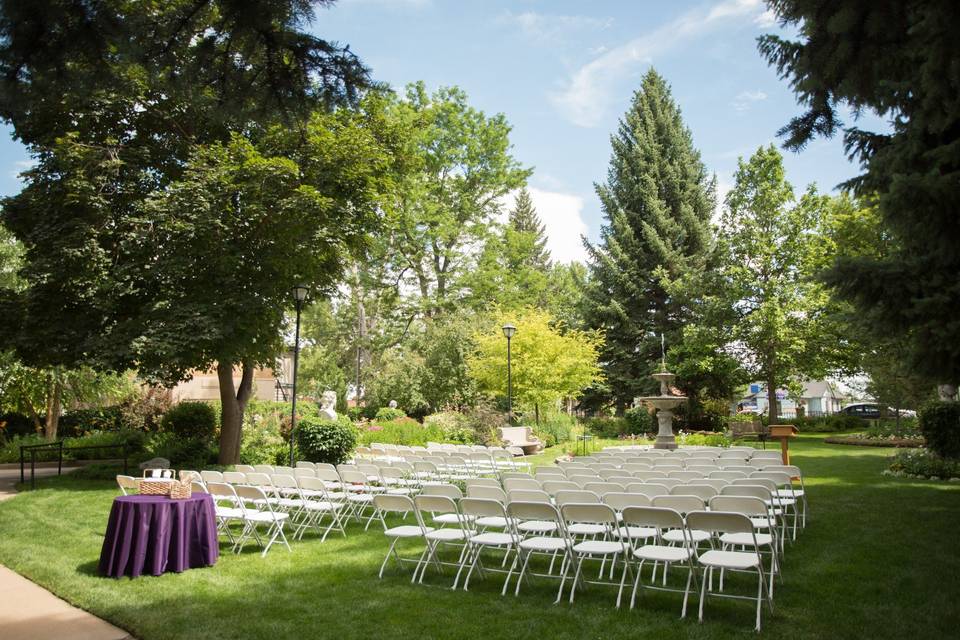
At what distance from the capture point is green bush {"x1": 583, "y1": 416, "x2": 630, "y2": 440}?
86.4ft

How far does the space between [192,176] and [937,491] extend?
1509 cm

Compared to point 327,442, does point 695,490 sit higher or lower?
higher

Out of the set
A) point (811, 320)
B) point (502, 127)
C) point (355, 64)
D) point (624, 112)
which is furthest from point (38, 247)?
point (624, 112)

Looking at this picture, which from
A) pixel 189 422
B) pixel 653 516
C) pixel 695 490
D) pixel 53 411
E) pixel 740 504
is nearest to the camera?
pixel 653 516

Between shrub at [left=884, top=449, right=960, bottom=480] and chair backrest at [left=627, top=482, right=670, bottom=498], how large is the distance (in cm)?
931

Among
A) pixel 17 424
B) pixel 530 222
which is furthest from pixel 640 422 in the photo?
pixel 530 222

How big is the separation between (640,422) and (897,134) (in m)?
21.4

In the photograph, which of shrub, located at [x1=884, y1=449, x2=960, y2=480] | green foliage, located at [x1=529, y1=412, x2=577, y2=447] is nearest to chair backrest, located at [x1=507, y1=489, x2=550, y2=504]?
shrub, located at [x1=884, y1=449, x2=960, y2=480]

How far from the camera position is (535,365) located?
79.1 ft

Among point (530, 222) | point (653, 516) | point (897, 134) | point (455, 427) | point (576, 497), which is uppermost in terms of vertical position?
point (530, 222)

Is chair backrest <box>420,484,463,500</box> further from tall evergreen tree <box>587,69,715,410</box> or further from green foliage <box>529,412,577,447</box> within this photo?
tall evergreen tree <box>587,69,715,410</box>

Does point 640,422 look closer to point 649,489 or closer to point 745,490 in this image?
point 649,489

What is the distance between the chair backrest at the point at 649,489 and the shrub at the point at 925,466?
30.5 ft

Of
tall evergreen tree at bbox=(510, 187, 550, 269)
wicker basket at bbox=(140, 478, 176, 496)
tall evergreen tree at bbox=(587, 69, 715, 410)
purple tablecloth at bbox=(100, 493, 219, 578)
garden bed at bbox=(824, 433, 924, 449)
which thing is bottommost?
garden bed at bbox=(824, 433, 924, 449)
